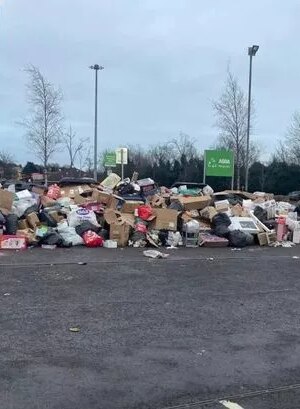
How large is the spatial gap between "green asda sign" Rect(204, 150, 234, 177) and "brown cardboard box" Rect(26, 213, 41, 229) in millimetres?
13065

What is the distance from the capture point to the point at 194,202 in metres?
16.7

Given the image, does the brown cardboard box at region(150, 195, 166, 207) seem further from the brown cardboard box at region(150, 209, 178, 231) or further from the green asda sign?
the green asda sign

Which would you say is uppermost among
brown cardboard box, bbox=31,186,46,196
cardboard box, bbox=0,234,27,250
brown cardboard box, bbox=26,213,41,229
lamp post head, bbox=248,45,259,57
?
lamp post head, bbox=248,45,259,57

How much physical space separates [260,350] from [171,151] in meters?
63.5

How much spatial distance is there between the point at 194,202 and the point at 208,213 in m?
0.57

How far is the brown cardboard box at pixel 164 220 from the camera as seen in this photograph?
15.3 meters

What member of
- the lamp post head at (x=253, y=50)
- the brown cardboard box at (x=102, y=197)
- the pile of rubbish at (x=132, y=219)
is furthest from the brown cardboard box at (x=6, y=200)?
the lamp post head at (x=253, y=50)

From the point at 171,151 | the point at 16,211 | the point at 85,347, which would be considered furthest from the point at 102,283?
the point at 171,151

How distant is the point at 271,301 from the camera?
27.2 ft

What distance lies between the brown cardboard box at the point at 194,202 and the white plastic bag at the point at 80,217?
2.91 meters

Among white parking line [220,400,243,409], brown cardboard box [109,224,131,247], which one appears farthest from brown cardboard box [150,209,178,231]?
white parking line [220,400,243,409]

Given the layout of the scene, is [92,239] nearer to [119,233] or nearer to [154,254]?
[119,233]

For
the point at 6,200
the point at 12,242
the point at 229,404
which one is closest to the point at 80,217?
the point at 6,200

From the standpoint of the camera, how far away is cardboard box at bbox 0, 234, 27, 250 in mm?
13406
